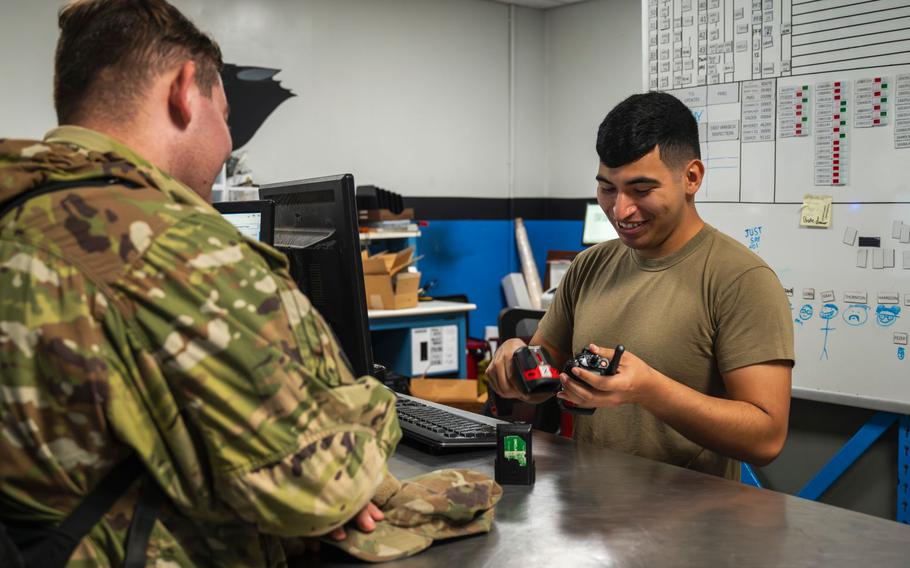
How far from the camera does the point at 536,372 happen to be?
1.52 metres

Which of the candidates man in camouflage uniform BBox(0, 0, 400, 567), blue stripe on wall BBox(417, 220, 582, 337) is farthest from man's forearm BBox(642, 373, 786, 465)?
blue stripe on wall BBox(417, 220, 582, 337)

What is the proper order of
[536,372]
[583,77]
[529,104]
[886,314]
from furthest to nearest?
[529,104] < [583,77] < [886,314] < [536,372]

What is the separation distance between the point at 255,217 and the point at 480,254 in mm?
4614

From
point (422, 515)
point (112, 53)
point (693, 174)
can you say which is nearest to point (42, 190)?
point (112, 53)

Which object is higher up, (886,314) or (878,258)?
(878,258)

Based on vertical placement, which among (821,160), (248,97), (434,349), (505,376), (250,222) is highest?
(248,97)

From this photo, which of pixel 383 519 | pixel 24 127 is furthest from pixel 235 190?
pixel 383 519

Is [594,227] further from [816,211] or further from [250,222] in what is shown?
[250,222]

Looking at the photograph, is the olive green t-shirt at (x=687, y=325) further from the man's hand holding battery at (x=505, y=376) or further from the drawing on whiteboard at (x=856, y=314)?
the drawing on whiteboard at (x=856, y=314)

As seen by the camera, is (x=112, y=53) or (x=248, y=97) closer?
(x=112, y=53)

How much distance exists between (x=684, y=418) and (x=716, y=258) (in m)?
0.37

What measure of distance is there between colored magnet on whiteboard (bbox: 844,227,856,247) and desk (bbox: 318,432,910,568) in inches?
61.8

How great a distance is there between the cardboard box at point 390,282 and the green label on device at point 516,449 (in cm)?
325

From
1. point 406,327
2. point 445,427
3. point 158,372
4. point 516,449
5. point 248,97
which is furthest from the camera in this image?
point 248,97
